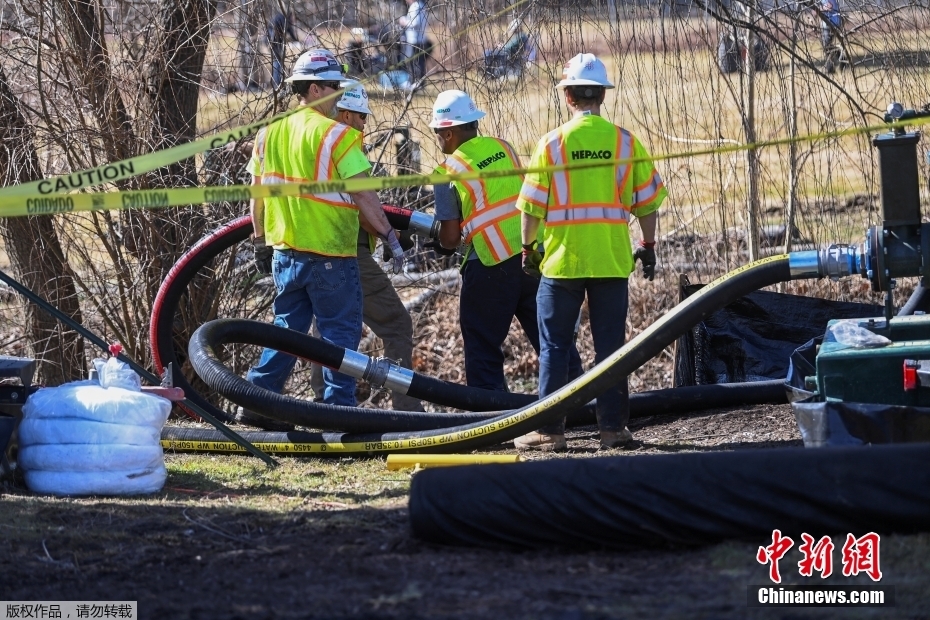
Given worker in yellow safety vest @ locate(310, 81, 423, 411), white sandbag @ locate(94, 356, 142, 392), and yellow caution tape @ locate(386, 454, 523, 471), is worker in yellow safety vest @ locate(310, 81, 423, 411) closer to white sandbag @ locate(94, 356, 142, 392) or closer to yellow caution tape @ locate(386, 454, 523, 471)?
yellow caution tape @ locate(386, 454, 523, 471)

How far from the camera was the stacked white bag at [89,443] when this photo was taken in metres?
4.93

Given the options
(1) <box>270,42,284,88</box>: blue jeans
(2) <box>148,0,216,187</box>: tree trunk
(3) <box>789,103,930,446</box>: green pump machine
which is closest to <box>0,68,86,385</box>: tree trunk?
(2) <box>148,0,216,187</box>: tree trunk

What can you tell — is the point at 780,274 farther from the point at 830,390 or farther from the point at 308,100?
the point at 308,100

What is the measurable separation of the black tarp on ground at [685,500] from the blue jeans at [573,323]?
76.6 inches

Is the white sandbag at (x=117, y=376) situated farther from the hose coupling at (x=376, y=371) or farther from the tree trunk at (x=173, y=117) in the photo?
the tree trunk at (x=173, y=117)

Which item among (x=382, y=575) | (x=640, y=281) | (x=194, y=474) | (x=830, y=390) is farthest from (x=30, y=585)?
(x=640, y=281)

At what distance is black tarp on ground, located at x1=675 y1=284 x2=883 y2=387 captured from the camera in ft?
22.9

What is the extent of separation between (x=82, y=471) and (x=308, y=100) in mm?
2588

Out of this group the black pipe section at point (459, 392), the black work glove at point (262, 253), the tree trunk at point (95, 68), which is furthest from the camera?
the tree trunk at point (95, 68)

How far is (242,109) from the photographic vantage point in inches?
300

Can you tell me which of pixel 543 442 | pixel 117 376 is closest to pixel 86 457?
pixel 117 376

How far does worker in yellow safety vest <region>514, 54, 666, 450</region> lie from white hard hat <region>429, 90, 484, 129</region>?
1.03 metres

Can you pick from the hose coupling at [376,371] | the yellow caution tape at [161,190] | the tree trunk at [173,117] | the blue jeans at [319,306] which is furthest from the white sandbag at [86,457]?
the tree trunk at [173,117]

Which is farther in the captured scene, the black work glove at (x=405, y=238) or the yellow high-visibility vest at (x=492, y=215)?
the black work glove at (x=405, y=238)
